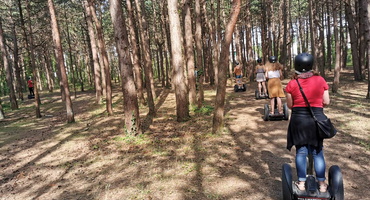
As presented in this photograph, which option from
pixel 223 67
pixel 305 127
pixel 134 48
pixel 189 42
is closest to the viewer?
pixel 305 127

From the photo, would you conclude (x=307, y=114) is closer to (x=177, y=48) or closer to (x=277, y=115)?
(x=277, y=115)

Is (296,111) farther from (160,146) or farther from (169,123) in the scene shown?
(169,123)

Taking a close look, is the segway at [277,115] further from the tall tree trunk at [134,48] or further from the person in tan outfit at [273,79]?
the tall tree trunk at [134,48]

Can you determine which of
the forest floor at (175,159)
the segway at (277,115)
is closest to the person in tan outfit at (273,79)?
the segway at (277,115)

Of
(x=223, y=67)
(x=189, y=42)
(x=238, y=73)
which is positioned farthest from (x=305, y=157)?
(x=238, y=73)

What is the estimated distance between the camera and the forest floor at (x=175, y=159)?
A: 4.62 meters

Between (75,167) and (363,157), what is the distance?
24.0 ft

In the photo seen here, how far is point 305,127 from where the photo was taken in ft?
10.5

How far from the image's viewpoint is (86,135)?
32.4 ft

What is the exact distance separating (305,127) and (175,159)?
3841 mm

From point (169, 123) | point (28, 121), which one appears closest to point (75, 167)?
point (169, 123)

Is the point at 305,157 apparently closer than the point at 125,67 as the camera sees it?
Yes

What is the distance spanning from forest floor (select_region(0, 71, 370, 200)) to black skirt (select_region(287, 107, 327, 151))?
4.50ft

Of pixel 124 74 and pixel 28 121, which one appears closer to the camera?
pixel 124 74
